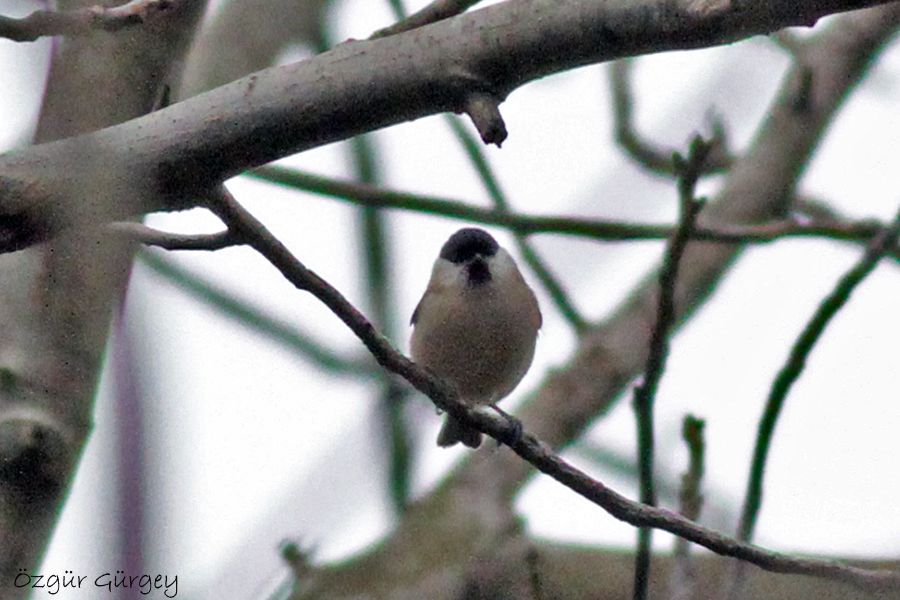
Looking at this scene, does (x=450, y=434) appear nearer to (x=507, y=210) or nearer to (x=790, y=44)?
(x=507, y=210)

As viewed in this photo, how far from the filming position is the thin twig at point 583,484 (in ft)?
7.30

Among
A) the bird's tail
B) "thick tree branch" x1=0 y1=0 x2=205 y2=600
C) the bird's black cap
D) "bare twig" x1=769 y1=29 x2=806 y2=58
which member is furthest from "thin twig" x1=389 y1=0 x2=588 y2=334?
"bare twig" x1=769 y1=29 x2=806 y2=58

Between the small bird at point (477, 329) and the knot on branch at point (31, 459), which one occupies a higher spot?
the small bird at point (477, 329)

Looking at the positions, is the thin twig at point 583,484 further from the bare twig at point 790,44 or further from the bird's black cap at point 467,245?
the bare twig at point 790,44

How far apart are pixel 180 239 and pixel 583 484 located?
0.90m

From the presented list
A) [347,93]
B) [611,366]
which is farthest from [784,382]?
[611,366]

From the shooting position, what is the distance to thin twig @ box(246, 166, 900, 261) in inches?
166

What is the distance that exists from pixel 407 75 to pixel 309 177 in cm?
250

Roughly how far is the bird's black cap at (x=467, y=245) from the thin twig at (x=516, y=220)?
2.8 inches

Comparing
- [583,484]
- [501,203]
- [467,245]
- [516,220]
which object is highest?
[501,203]

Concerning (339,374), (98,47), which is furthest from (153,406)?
(339,374)

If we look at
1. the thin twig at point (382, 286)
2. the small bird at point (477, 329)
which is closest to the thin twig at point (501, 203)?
the thin twig at point (382, 286)

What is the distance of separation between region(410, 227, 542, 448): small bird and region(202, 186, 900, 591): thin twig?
3.98 feet

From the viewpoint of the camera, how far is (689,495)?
9.45 ft
